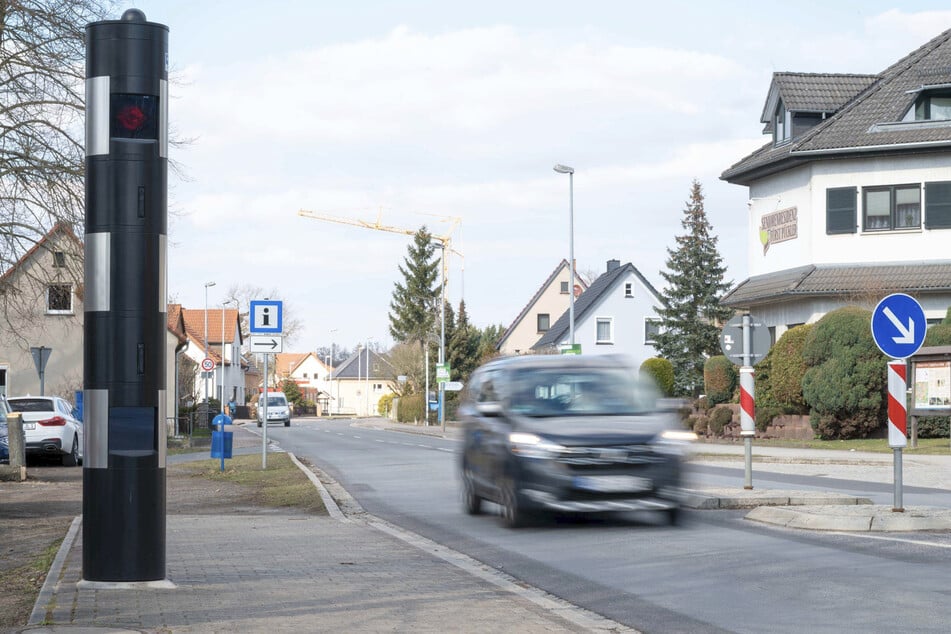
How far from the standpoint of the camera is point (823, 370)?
36.4 m

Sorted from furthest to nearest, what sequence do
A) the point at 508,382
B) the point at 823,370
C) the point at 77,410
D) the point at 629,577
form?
the point at 823,370 < the point at 77,410 < the point at 508,382 < the point at 629,577

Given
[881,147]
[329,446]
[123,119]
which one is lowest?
[329,446]

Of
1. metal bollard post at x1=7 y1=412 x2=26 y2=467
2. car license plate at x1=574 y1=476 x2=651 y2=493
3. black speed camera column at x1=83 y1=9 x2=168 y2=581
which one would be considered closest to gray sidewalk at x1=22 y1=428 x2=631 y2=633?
black speed camera column at x1=83 y1=9 x2=168 y2=581

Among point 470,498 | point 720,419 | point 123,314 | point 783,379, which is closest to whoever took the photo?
point 123,314

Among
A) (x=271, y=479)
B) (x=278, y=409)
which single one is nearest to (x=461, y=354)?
(x=278, y=409)

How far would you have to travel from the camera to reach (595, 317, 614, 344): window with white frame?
272 feet

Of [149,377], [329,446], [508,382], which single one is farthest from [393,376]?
[149,377]

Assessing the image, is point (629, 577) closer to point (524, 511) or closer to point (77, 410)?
point (524, 511)

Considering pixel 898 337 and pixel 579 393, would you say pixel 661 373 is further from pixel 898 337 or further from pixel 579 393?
pixel 898 337

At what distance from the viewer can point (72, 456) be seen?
2822cm

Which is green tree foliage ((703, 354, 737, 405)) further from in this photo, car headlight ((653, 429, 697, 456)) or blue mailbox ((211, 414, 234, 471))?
car headlight ((653, 429, 697, 456))

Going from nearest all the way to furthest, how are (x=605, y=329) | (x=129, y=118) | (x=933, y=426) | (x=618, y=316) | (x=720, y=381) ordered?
(x=129, y=118), (x=933, y=426), (x=720, y=381), (x=605, y=329), (x=618, y=316)

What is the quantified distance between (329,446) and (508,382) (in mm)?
24578

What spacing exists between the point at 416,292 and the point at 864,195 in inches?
2777
